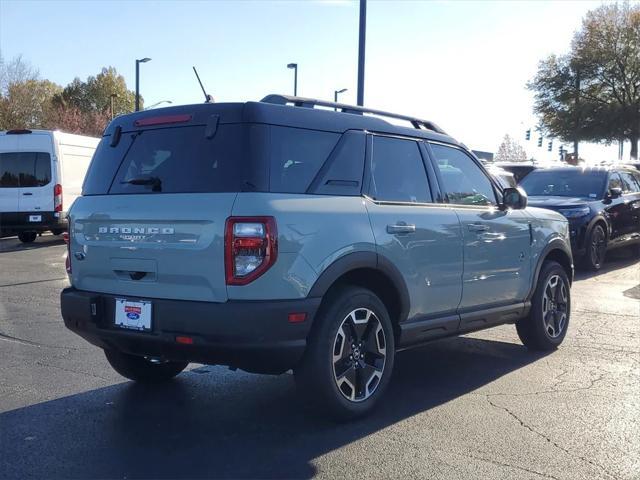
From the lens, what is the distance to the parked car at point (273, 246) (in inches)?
159

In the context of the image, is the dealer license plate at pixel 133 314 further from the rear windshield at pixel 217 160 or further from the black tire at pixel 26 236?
the black tire at pixel 26 236

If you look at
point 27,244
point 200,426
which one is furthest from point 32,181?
point 200,426

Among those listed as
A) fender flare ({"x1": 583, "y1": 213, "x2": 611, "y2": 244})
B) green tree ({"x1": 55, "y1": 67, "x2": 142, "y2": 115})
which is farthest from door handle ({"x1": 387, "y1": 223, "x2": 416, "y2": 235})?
green tree ({"x1": 55, "y1": 67, "x2": 142, "y2": 115})

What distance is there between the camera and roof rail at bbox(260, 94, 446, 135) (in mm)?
4672

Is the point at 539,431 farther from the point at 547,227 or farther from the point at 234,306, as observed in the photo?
the point at 547,227

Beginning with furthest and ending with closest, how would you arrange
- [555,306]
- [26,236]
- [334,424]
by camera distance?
[26,236]
[555,306]
[334,424]

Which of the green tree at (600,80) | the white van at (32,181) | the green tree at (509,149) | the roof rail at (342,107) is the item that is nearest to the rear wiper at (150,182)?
the roof rail at (342,107)

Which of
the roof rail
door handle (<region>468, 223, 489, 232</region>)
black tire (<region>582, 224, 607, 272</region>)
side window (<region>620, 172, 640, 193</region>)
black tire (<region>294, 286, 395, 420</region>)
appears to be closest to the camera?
black tire (<region>294, 286, 395, 420</region>)

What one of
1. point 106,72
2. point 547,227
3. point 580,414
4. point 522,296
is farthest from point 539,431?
point 106,72

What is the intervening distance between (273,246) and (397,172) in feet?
4.85

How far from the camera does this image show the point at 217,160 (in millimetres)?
4301

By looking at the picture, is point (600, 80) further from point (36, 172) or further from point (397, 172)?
point (397, 172)

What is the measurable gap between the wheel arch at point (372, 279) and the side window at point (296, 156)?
53 cm

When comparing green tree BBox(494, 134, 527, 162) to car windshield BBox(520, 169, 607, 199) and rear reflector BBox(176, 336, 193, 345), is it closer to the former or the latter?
car windshield BBox(520, 169, 607, 199)
